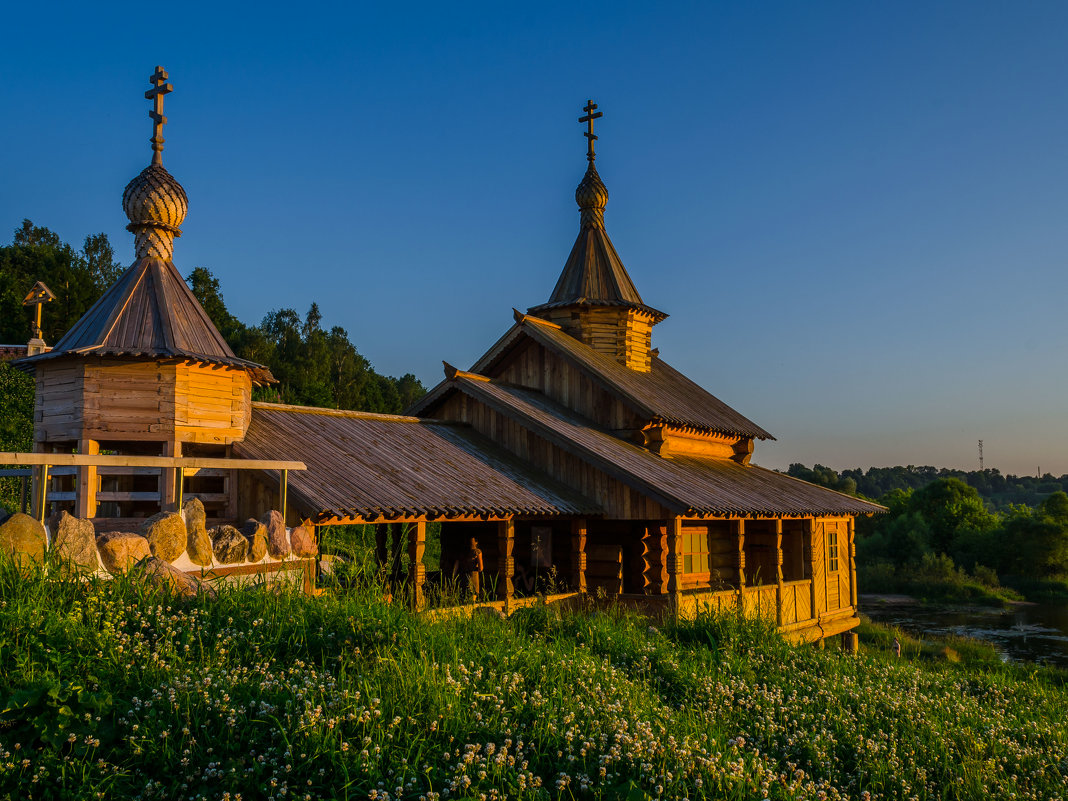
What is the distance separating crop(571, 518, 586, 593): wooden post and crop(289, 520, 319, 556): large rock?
19.6 ft

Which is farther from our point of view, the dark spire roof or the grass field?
the dark spire roof

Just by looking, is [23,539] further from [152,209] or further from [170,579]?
[152,209]

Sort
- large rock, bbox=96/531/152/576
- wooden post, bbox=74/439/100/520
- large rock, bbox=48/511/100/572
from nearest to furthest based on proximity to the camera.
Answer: large rock, bbox=48/511/100/572
large rock, bbox=96/531/152/576
wooden post, bbox=74/439/100/520

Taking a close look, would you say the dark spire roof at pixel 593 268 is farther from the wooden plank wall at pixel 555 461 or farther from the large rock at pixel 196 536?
the large rock at pixel 196 536

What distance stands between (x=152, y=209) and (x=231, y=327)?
42.3 metres

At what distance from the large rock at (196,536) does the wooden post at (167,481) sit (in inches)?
73.6

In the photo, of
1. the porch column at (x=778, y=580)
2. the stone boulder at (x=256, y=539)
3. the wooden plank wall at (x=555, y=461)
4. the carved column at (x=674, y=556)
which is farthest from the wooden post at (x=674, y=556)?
the stone boulder at (x=256, y=539)

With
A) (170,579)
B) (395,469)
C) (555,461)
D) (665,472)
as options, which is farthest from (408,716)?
(665,472)

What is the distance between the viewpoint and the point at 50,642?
5.89 meters

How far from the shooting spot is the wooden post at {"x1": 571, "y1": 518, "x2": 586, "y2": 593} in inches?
591

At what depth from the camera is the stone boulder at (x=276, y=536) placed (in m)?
9.42

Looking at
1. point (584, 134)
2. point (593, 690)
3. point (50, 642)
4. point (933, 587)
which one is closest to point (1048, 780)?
point (593, 690)

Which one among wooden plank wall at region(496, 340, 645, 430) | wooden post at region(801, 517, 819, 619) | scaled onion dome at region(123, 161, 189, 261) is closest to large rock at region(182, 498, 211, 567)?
scaled onion dome at region(123, 161, 189, 261)

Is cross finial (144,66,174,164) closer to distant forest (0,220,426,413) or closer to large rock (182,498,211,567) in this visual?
large rock (182,498,211,567)
